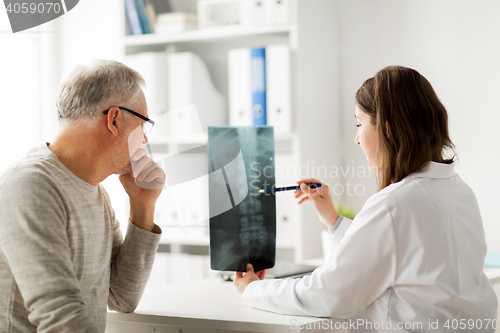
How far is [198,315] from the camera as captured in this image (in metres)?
1.17

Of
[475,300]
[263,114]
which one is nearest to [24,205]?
[475,300]

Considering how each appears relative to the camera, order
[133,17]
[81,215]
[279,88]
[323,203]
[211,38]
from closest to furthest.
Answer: [81,215] < [323,203] < [279,88] < [211,38] < [133,17]

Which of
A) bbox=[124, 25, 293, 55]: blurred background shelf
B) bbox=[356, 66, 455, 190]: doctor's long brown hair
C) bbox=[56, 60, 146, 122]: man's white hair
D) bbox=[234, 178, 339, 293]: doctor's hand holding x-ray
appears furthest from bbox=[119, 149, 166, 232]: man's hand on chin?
bbox=[124, 25, 293, 55]: blurred background shelf

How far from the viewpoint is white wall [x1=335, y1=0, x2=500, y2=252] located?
196 centimetres

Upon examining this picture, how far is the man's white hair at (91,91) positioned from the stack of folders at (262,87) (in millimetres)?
1210

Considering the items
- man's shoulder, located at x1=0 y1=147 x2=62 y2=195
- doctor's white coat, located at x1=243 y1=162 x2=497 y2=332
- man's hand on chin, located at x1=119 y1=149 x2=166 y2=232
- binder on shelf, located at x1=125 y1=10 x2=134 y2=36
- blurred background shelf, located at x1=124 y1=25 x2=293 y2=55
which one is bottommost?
doctor's white coat, located at x1=243 y1=162 x2=497 y2=332

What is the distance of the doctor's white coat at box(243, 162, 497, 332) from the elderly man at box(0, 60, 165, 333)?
0.45m

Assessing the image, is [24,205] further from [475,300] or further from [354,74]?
[354,74]

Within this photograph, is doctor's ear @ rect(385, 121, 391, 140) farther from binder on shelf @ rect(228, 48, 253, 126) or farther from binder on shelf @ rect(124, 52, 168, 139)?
binder on shelf @ rect(124, 52, 168, 139)

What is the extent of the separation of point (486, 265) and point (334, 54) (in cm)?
129

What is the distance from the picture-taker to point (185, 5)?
111 inches

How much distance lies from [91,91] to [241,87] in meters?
1.30

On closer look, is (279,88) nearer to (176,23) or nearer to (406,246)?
(176,23)

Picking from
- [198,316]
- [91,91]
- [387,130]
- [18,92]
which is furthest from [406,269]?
[18,92]
